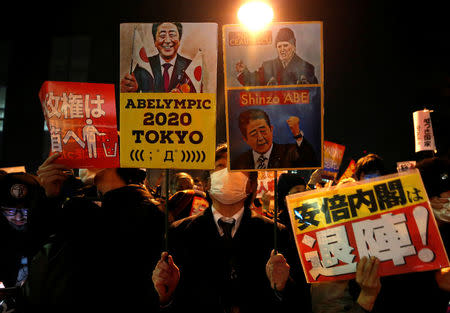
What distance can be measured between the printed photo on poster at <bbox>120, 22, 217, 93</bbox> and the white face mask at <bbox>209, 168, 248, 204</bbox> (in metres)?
0.81

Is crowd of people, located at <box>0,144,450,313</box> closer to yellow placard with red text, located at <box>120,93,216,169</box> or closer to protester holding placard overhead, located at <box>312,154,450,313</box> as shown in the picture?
protester holding placard overhead, located at <box>312,154,450,313</box>

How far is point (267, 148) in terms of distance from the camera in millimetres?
2967

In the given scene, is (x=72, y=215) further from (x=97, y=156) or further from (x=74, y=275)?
(x=97, y=156)

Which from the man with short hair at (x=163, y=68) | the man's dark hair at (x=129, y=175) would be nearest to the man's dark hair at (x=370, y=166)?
the man with short hair at (x=163, y=68)

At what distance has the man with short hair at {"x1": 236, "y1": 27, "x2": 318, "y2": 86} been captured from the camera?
9.55 feet

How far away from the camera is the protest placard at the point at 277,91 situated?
2906 mm

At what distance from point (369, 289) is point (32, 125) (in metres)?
18.1

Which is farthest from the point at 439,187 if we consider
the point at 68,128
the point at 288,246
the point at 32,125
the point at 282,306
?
the point at 32,125

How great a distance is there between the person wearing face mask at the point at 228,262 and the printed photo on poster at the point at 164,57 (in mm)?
921

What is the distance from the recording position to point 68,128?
10.7 ft

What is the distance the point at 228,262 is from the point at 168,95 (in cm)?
144

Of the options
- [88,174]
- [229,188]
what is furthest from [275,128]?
[88,174]

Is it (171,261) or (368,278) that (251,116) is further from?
(368,278)

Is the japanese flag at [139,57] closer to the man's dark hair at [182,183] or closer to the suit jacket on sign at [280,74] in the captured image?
the suit jacket on sign at [280,74]
